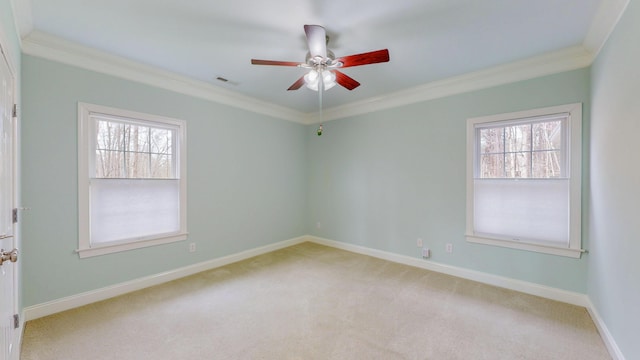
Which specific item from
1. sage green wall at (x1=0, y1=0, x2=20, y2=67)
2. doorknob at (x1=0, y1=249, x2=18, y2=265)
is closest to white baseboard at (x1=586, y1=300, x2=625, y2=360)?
doorknob at (x1=0, y1=249, x2=18, y2=265)

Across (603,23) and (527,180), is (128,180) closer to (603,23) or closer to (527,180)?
(527,180)

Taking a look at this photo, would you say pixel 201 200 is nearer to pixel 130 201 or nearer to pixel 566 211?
pixel 130 201

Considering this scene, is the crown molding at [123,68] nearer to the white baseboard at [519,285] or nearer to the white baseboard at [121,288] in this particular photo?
the white baseboard at [121,288]

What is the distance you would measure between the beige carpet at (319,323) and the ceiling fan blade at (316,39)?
92.3 inches

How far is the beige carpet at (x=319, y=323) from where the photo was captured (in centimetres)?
197

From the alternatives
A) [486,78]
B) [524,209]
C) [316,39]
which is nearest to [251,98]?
[316,39]

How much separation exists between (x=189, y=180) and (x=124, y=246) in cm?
103

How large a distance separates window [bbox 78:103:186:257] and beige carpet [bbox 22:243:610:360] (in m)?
0.67

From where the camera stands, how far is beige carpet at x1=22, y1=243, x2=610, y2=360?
6.48ft

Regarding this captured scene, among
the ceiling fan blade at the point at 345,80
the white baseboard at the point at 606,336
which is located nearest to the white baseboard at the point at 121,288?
the ceiling fan blade at the point at 345,80

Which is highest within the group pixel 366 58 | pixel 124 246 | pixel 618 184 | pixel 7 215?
pixel 366 58

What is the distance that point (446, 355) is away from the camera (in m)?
1.93

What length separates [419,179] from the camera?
3.78 metres

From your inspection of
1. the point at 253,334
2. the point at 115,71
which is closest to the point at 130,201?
the point at 115,71
